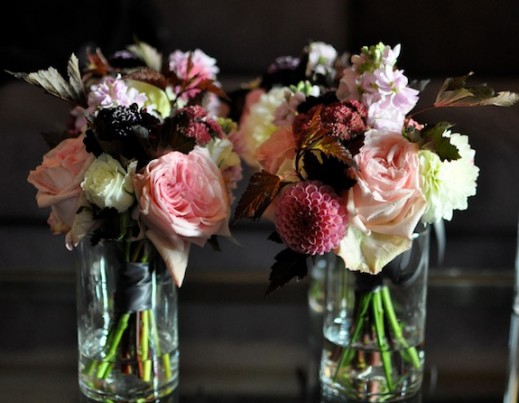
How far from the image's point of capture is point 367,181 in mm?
797

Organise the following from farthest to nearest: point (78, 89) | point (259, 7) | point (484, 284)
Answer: point (259, 7) → point (484, 284) → point (78, 89)

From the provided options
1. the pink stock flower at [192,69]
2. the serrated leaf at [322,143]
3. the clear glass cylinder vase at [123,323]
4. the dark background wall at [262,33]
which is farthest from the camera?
the dark background wall at [262,33]

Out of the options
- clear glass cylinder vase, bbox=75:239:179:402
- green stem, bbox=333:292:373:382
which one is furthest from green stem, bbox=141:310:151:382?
green stem, bbox=333:292:373:382

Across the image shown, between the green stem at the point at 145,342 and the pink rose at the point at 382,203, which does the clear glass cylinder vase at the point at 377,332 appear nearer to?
the pink rose at the point at 382,203

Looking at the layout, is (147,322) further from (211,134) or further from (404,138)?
(404,138)

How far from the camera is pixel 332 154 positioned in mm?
781

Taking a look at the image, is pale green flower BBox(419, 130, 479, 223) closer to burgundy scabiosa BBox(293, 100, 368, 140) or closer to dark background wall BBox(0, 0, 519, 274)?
burgundy scabiosa BBox(293, 100, 368, 140)

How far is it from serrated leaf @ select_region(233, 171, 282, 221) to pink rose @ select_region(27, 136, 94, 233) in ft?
0.54

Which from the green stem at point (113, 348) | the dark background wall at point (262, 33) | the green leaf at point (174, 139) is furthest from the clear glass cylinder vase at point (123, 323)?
the dark background wall at point (262, 33)

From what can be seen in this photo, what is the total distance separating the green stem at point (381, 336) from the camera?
92cm

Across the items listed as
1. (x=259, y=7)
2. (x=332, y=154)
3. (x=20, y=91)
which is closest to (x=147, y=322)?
(x=332, y=154)

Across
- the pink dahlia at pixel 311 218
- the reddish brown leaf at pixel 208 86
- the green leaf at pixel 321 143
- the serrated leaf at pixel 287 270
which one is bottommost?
the serrated leaf at pixel 287 270

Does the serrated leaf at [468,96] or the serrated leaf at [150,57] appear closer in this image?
the serrated leaf at [468,96]

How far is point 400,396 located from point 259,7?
168 cm
